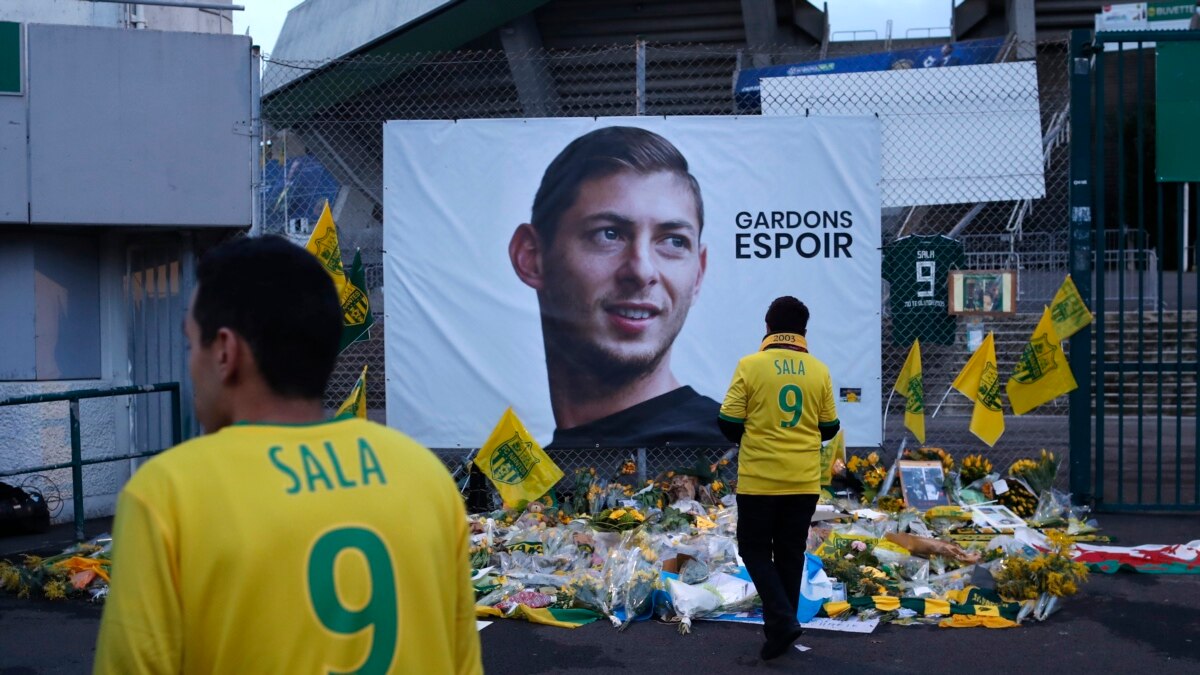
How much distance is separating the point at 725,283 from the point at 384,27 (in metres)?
9.89

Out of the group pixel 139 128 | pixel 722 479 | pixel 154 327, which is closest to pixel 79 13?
pixel 139 128

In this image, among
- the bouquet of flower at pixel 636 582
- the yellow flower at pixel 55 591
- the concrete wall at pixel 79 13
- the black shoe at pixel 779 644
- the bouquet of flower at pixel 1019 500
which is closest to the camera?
the black shoe at pixel 779 644

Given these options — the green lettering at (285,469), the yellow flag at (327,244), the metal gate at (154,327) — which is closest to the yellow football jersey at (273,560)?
the green lettering at (285,469)

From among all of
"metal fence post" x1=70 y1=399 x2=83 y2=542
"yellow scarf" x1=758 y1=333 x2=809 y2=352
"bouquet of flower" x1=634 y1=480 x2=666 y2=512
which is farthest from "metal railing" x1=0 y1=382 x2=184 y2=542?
"yellow scarf" x1=758 y1=333 x2=809 y2=352

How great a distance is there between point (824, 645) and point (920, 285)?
3968 mm

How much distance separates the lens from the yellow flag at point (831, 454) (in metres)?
8.97

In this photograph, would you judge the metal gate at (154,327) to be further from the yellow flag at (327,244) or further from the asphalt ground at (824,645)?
the asphalt ground at (824,645)

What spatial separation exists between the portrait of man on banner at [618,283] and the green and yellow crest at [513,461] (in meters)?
0.43

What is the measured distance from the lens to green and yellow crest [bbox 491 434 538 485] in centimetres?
884

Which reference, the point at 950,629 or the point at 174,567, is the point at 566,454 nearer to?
the point at 950,629

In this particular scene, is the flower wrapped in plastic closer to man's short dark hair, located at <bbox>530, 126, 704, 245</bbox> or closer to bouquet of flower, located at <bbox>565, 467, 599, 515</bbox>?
bouquet of flower, located at <bbox>565, 467, 599, 515</bbox>

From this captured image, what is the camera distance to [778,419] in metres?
6.12

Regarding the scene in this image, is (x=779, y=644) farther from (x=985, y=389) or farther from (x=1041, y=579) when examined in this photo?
(x=985, y=389)

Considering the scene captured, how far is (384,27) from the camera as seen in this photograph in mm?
17297
